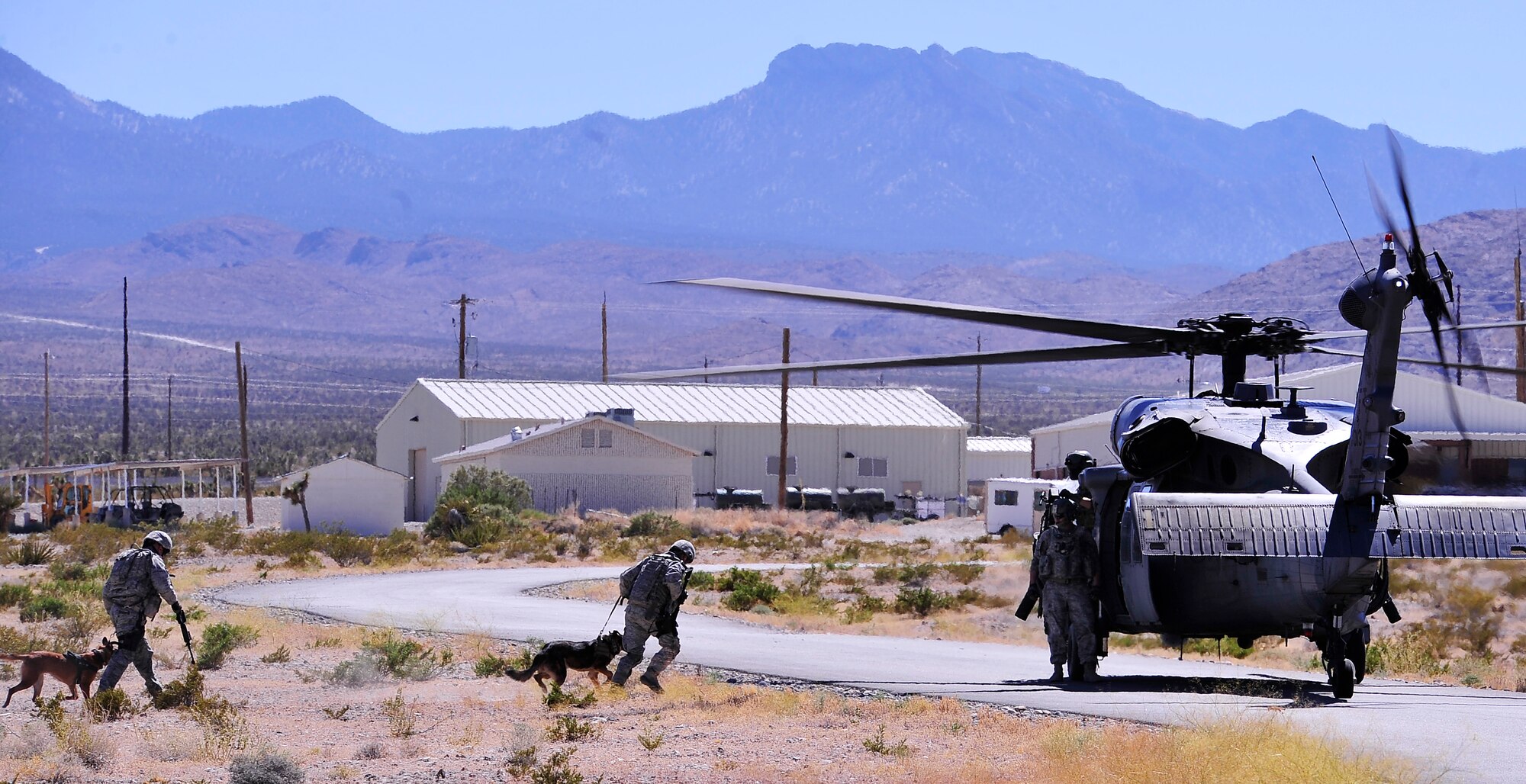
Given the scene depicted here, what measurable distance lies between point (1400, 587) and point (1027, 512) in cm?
2222

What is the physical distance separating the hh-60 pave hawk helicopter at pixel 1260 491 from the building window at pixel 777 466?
52316mm

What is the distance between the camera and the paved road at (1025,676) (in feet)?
40.2

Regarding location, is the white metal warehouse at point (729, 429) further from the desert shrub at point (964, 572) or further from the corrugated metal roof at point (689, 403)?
the desert shrub at point (964, 572)

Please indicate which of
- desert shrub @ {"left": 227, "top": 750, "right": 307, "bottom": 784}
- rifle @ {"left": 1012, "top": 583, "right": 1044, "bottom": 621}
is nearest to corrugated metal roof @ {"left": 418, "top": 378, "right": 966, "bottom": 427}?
rifle @ {"left": 1012, "top": 583, "right": 1044, "bottom": 621}

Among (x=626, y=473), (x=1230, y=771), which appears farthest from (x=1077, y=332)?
(x=626, y=473)

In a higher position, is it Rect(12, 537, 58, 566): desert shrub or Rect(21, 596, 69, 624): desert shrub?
Rect(21, 596, 69, 624): desert shrub

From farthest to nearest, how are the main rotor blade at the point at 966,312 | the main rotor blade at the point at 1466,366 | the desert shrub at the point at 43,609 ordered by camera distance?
the desert shrub at the point at 43,609, the main rotor blade at the point at 966,312, the main rotor blade at the point at 1466,366

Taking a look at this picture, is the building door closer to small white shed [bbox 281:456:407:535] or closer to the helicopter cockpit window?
small white shed [bbox 281:456:407:535]

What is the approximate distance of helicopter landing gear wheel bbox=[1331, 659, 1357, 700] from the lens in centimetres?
1434

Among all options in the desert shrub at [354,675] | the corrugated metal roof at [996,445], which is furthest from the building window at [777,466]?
the desert shrub at [354,675]

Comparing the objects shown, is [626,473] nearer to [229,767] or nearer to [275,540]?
[275,540]

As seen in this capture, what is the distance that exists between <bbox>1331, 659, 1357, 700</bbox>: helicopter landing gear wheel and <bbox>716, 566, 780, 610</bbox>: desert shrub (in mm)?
15535

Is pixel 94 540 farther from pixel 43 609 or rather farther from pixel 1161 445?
pixel 1161 445

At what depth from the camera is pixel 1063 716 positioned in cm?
1371
